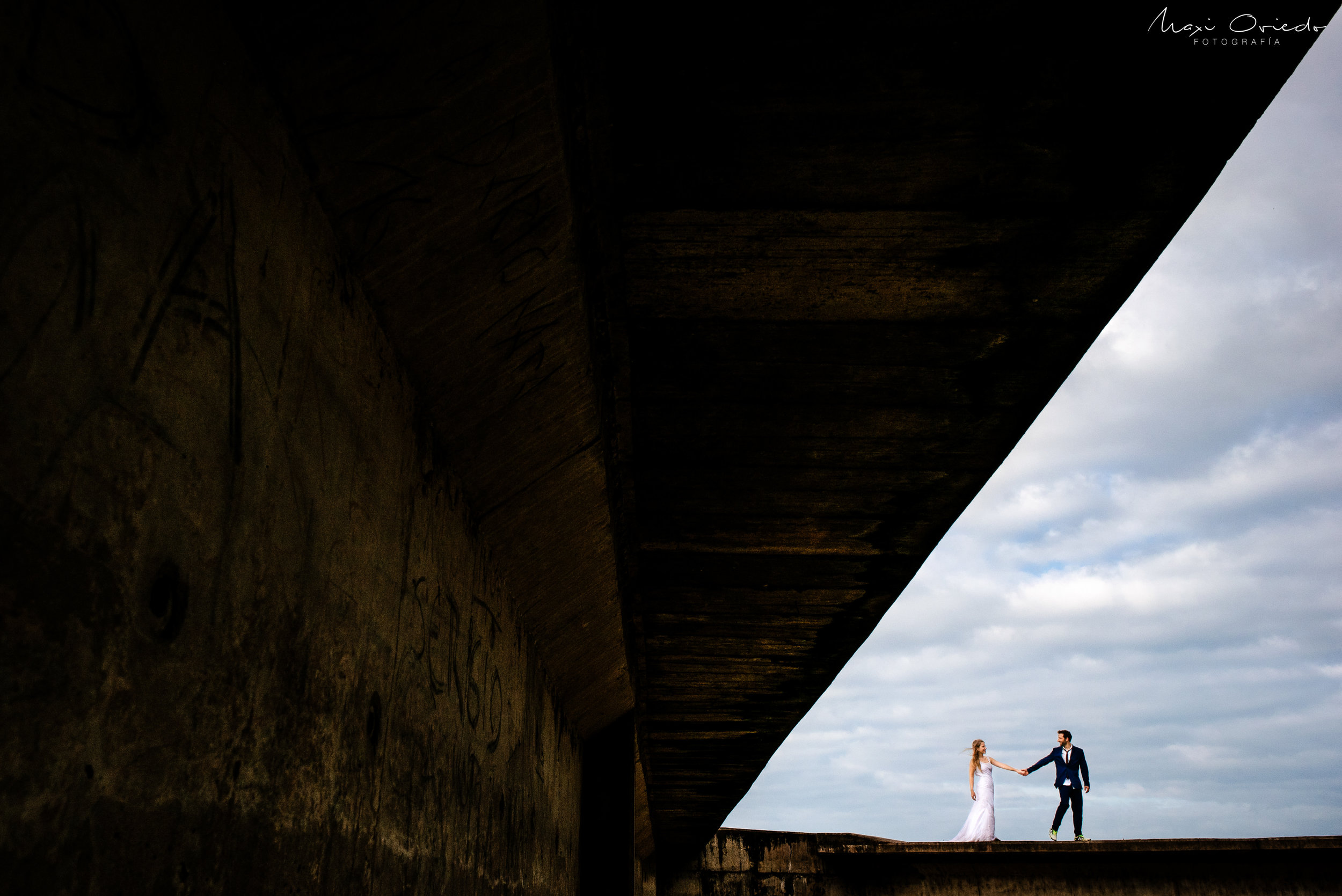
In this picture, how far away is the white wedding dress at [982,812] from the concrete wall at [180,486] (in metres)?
16.0

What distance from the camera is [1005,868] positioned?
47.7 ft

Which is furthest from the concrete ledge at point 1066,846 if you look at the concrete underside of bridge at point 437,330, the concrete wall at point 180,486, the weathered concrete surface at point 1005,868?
the concrete wall at point 180,486

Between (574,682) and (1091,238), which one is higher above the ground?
A: (1091,238)

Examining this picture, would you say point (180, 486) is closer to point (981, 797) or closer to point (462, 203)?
point (462, 203)

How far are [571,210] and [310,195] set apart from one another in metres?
0.68

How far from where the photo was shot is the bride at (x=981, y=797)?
16000mm

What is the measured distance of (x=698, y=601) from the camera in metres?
5.62

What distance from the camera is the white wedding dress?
15977 millimetres

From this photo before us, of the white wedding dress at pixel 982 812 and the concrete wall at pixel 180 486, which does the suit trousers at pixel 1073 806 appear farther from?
the concrete wall at pixel 180 486

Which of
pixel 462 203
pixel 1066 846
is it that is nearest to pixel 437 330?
pixel 462 203

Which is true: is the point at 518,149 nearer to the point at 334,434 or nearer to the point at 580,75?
the point at 580,75

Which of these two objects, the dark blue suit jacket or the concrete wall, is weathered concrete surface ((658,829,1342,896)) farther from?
the concrete wall

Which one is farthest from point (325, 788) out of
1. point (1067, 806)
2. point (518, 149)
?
point (1067, 806)

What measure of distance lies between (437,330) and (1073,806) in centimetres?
1670
